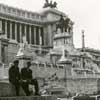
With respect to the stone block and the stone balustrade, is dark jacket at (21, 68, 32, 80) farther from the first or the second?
the stone balustrade

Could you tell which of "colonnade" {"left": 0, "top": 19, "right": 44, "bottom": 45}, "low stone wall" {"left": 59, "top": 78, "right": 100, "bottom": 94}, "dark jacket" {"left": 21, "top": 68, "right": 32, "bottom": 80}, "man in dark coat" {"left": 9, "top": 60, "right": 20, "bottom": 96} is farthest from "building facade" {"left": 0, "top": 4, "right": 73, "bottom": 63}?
"man in dark coat" {"left": 9, "top": 60, "right": 20, "bottom": 96}

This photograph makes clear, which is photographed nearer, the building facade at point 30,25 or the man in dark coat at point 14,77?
the man in dark coat at point 14,77

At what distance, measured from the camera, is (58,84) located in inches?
1961

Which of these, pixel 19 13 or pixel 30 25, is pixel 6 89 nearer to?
pixel 19 13

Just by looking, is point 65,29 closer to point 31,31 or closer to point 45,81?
point 31,31

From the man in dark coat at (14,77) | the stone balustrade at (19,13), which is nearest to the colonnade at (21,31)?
the stone balustrade at (19,13)

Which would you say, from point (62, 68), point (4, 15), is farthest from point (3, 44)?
point (4, 15)

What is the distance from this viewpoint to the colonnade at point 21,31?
8944cm

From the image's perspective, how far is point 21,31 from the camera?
3684 inches

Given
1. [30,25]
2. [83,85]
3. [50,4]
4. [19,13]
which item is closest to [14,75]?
[83,85]

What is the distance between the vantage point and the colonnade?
3521 inches

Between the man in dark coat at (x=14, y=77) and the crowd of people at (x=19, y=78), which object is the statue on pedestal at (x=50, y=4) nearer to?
the crowd of people at (x=19, y=78)

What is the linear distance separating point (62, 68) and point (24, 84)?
125 feet

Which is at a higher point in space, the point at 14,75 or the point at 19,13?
the point at 19,13
